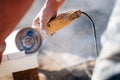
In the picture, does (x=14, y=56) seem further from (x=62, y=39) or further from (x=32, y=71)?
(x=62, y=39)

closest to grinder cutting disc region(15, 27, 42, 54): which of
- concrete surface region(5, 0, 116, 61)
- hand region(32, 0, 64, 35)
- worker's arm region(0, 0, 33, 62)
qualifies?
hand region(32, 0, 64, 35)

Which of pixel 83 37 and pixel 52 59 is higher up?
pixel 83 37

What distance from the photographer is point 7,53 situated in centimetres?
135

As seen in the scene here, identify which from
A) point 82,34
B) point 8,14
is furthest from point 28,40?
point 82,34

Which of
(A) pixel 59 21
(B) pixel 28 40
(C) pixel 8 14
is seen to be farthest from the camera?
(A) pixel 59 21

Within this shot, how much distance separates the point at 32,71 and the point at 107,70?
0.77m

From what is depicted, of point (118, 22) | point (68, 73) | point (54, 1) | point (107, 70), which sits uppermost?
point (54, 1)

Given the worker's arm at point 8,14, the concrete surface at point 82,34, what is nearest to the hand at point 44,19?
the worker's arm at point 8,14

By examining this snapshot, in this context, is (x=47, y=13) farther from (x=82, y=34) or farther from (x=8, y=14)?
(x=82, y=34)

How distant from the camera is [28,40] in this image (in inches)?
53.3

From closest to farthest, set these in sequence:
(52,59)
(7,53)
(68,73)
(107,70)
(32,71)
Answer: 1. (107,70)
2. (7,53)
3. (32,71)
4. (68,73)
5. (52,59)

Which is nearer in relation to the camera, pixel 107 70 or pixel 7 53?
pixel 107 70

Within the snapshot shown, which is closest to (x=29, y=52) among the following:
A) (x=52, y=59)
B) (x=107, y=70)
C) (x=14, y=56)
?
(x=14, y=56)

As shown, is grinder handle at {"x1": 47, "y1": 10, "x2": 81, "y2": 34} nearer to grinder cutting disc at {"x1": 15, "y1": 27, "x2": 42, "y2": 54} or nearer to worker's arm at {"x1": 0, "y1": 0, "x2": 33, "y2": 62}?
grinder cutting disc at {"x1": 15, "y1": 27, "x2": 42, "y2": 54}
